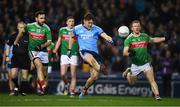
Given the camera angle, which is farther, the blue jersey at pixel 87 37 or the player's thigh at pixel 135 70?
the player's thigh at pixel 135 70

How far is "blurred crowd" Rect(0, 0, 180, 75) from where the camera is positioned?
28623 millimetres

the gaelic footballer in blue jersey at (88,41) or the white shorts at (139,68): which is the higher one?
the gaelic footballer in blue jersey at (88,41)

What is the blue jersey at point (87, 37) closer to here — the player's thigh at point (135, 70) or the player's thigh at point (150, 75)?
the player's thigh at point (135, 70)

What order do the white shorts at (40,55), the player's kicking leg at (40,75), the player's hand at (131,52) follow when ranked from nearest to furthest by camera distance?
the player's hand at (131,52), the player's kicking leg at (40,75), the white shorts at (40,55)

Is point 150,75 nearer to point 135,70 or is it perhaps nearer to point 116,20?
point 135,70

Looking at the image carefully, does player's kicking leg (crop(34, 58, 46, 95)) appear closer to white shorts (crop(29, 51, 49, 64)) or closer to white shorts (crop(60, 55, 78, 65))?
white shorts (crop(29, 51, 49, 64))

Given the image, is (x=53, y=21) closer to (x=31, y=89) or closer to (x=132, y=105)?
(x=31, y=89)

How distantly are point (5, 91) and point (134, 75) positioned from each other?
8686mm

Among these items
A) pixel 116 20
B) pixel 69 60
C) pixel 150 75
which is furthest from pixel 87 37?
pixel 116 20

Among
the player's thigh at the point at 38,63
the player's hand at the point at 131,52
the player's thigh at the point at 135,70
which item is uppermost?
the player's hand at the point at 131,52

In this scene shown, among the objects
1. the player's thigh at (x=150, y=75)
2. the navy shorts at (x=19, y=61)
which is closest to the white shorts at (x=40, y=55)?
the navy shorts at (x=19, y=61)

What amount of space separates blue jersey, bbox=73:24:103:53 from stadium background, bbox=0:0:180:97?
6.26 m

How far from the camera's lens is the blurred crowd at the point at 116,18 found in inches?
1127

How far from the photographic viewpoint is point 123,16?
102ft
